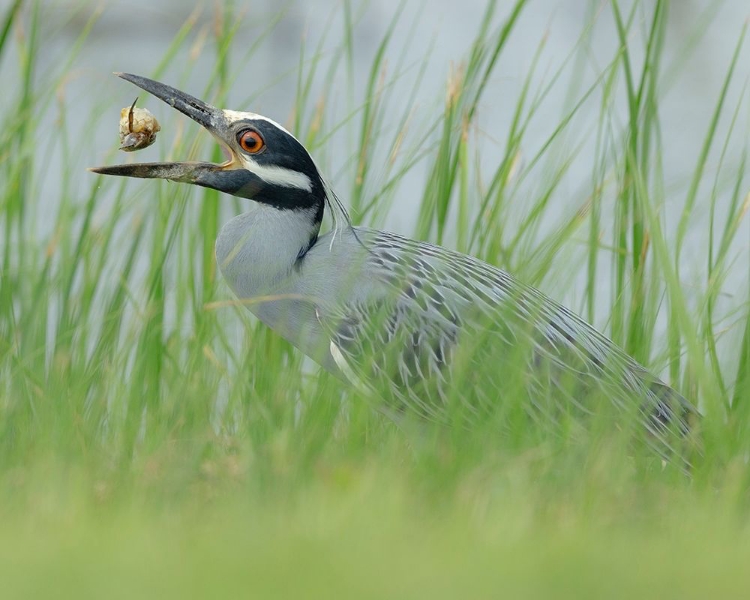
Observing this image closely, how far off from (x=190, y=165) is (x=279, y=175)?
13.6 inches

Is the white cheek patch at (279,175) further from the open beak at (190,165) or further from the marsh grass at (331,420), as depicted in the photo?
the marsh grass at (331,420)

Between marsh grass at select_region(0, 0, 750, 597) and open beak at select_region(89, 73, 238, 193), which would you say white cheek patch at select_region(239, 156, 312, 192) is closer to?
open beak at select_region(89, 73, 238, 193)

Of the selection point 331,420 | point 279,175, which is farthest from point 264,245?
point 331,420

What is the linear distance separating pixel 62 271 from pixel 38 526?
2.03 meters

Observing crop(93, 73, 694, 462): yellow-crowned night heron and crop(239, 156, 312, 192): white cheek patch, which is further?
crop(239, 156, 312, 192): white cheek patch

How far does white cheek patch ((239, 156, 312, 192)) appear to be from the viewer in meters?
4.53

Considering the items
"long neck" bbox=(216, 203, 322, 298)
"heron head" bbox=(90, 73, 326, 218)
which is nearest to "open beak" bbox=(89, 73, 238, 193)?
"heron head" bbox=(90, 73, 326, 218)

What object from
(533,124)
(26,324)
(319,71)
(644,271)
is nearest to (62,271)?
(26,324)

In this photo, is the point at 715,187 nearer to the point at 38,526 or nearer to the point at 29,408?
the point at 29,408

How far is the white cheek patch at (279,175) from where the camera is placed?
4531 millimetres

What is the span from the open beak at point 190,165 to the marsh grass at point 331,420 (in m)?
0.18

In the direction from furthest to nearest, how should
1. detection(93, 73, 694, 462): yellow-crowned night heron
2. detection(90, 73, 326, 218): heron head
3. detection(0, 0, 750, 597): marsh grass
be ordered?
detection(90, 73, 326, 218): heron head
detection(93, 73, 694, 462): yellow-crowned night heron
detection(0, 0, 750, 597): marsh grass

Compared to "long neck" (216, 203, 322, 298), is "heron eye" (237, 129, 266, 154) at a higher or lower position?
higher

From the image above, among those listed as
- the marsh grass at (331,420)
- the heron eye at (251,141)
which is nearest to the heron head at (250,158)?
the heron eye at (251,141)
